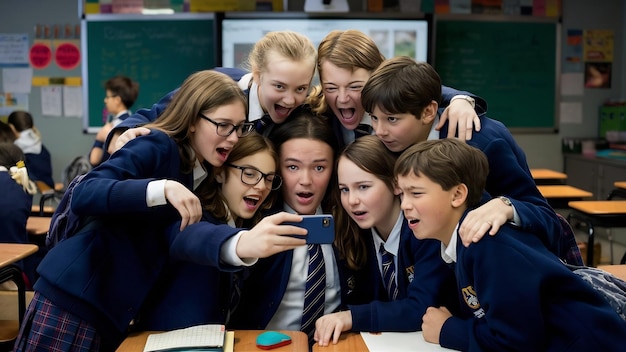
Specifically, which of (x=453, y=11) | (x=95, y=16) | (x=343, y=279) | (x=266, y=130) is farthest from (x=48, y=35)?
(x=343, y=279)

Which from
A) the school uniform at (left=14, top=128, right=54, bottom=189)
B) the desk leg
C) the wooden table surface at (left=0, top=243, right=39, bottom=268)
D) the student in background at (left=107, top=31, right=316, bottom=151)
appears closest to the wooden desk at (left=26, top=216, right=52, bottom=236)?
the wooden table surface at (left=0, top=243, right=39, bottom=268)

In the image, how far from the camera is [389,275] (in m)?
2.21

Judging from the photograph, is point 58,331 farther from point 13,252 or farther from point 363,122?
point 13,252

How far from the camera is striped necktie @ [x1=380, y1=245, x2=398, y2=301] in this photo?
2.19 m

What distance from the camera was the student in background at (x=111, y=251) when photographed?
1.78 meters

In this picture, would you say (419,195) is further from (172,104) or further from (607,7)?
(607,7)

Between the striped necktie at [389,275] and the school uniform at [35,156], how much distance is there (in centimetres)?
510

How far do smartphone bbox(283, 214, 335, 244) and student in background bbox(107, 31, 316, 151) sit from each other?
0.80 metres

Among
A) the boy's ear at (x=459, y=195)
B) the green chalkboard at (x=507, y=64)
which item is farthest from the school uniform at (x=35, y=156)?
the boy's ear at (x=459, y=195)

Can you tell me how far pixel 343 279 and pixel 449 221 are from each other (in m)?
0.55

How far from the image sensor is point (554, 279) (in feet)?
5.28

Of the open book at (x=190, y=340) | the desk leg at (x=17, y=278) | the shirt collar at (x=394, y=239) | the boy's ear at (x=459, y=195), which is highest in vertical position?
the boy's ear at (x=459, y=195)

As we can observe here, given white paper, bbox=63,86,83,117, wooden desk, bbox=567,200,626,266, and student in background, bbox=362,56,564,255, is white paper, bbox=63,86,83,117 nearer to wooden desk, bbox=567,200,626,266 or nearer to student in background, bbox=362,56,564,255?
wooden desk, bbox=567,200,626,266

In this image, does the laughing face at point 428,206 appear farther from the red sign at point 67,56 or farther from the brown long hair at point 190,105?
the red sign at point 67,56
